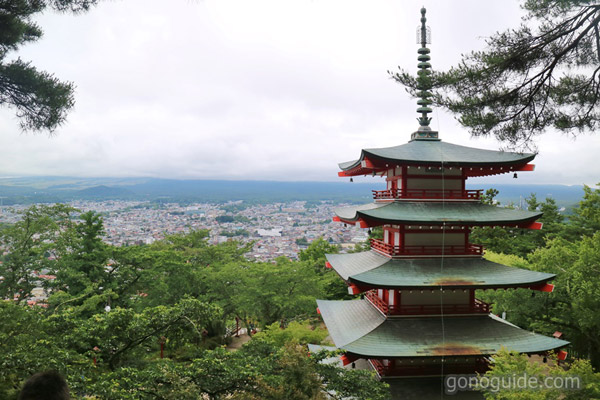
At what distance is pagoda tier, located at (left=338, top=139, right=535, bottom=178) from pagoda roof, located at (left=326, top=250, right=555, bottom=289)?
337 centimetres

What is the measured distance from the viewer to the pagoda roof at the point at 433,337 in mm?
11359

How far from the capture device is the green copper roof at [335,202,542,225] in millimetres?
12500

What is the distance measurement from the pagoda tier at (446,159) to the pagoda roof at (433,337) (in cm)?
537

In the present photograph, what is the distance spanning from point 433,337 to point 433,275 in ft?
6.51

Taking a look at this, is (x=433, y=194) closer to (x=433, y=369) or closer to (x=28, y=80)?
(x=433, y=369)

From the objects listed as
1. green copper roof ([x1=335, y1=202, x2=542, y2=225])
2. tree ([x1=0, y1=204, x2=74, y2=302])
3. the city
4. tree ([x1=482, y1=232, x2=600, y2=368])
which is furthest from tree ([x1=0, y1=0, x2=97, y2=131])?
the city

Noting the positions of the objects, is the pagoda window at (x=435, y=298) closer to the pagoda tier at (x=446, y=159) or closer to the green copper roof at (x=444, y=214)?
the green copper roof at (x=444, y=214)

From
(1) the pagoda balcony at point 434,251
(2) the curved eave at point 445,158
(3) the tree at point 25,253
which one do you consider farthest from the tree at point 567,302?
(3) the tree at point 25,253

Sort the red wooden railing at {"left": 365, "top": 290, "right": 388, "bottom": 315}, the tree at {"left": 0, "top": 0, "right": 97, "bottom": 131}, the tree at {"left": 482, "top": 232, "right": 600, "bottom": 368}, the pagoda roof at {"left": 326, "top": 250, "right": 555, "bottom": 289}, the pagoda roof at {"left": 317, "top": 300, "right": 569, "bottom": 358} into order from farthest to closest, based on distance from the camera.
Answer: the tree at {"left": 482, "top": 232, "right": 600, "bottom": 368}
the red wooden railing at {"left": 365, "top": 290, "right": 388, "bottom": 315}
the pagoda roof at {"left": 326, "top": 250, "right": 555, "bottom": 289}
the pagoda roof at {"left": 317, "top": 300, "right": 569, "bottom": 358}
the tree at {"left": 0, "top": 0, "right": 97, "bottom": 131}

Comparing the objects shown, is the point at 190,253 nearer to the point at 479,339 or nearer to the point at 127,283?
the point at 127,283

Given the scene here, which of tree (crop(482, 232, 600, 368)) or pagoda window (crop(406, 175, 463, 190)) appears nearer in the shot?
pagoda window (crop(406, 175, 463, 190))

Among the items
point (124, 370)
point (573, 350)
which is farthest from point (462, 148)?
point (124, 370)

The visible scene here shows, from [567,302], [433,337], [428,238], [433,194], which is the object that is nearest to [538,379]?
[433,337]

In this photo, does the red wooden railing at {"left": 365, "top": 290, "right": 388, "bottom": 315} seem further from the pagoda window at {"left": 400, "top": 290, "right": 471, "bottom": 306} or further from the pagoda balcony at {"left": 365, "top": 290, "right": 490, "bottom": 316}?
the pagoda window at {"left": 400, "top": 290, "right": 471, "bottom": 306}
